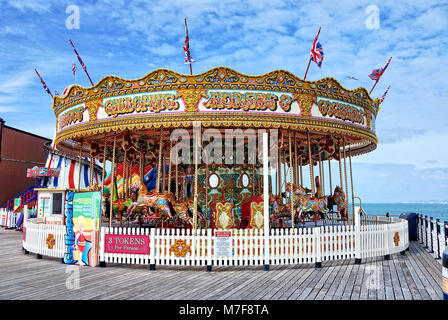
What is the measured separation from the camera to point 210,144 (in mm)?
11898

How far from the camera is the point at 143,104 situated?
8.64 meters

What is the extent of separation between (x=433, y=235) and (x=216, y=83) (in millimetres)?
7455

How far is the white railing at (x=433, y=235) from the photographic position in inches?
338

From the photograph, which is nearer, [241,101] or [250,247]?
[250,247]

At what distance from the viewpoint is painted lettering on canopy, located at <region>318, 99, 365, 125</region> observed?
9000 mm

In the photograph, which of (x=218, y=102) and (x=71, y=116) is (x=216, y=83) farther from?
(x=71, y=116)

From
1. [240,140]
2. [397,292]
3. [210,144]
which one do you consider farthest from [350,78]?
[397,292]

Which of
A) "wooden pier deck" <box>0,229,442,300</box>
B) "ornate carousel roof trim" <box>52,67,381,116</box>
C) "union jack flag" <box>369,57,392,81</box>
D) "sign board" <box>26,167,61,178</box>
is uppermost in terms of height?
"union jack flag" <box>369,57,392,81</box>

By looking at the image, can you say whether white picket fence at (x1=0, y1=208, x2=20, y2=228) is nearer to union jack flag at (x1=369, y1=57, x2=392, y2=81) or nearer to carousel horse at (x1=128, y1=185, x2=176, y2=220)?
carousel horse at (x1=128, y1=185, x2=176, y2=220)

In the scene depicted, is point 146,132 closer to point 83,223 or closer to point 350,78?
point 83,223

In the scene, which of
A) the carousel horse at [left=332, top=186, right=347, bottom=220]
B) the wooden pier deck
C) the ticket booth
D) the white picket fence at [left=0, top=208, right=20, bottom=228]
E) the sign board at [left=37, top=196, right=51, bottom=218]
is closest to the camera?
the wooden pier deck

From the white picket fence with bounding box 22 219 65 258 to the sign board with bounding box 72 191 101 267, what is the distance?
0.82m

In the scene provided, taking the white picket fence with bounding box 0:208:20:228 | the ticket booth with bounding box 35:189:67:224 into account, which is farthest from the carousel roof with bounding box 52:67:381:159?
the white picket fence with bounding box 0:208:20:228

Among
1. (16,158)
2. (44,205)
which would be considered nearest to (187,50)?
(44,205)
